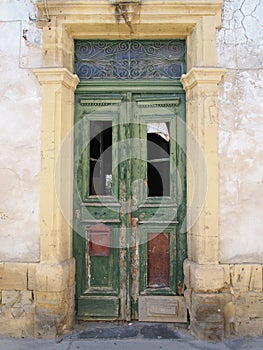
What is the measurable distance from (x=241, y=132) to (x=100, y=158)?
1616 mm

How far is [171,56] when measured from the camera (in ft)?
14.0

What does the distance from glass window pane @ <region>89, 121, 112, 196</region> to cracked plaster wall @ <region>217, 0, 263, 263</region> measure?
1.29 m

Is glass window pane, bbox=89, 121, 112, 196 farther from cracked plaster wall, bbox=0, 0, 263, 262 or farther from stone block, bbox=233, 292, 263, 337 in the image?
stone block, bbox=233, 292, 263, 337

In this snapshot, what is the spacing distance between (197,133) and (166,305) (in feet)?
6.40

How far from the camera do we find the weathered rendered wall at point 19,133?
3.90 metres

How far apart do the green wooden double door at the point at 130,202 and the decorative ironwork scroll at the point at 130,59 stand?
0.54ft

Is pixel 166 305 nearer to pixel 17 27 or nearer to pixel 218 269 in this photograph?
pixel 218 269

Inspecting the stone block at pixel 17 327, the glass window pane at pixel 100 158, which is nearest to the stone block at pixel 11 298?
the stone block at pixel 17 327

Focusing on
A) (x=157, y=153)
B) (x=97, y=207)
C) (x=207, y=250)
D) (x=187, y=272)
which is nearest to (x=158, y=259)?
(x=187, y=272)

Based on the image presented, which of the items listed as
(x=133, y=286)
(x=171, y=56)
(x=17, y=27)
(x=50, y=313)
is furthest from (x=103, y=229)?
(x=17, y=27)

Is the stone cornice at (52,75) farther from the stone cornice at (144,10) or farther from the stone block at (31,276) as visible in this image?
the stone block at (31,276)

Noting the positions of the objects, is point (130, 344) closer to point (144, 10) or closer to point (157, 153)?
point (157, 153)

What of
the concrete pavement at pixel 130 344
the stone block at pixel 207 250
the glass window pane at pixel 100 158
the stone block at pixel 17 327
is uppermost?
the glass window pane at pixel 100 158

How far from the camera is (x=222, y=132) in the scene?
3912mm
